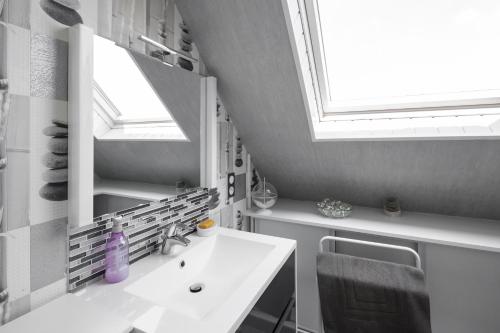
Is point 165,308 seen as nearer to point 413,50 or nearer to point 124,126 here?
point 124,126

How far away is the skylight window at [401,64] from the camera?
124cm

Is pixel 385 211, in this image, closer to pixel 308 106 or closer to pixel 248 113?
pixel 308 106

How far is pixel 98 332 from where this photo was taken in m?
0.59

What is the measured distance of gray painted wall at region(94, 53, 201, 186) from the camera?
36.8 inches

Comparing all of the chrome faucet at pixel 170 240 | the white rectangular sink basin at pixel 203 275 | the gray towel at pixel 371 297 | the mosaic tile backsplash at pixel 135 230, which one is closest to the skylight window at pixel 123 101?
the mosaic tile backsplash at pixel 135 230

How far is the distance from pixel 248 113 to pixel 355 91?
71 cm

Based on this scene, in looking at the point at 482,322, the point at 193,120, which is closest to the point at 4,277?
the point at 193,120

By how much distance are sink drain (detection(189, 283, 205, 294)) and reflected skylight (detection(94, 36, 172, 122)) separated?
72cm

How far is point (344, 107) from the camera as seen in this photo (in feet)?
5.43

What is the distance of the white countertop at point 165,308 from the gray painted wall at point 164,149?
37 centimetres

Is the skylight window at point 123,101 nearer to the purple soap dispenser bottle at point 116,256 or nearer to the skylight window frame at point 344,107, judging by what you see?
the purple soap dispenser bottle at point 116,256

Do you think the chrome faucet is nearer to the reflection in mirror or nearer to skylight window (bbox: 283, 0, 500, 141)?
the reflection in mirror

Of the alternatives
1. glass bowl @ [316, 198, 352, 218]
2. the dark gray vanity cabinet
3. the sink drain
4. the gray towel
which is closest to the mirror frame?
the sink drain

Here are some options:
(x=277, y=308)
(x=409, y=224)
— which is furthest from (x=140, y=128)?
(x=409, y=224)
